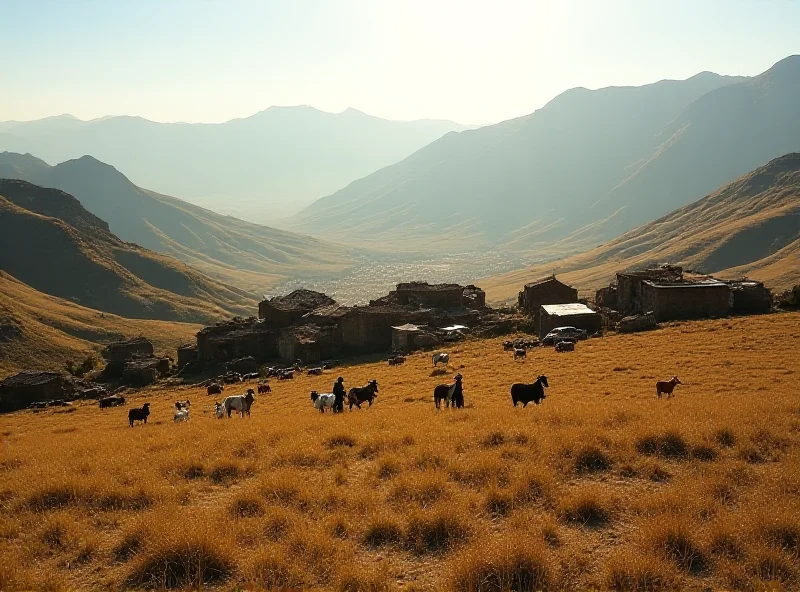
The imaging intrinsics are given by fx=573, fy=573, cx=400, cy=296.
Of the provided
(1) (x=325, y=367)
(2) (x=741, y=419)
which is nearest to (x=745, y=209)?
(1) (x=325, y=367)

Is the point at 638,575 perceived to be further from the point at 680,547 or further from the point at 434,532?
the point at 434,532

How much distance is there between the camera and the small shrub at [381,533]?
31.8 ft

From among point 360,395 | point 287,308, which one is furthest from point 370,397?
point 287,308

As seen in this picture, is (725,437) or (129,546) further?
(725,437)

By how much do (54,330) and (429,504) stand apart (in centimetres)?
10296

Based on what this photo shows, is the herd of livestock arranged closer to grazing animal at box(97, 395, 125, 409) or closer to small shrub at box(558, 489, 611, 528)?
small shrub at box(558, 489, 611, 528)

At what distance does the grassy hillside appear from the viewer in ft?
276

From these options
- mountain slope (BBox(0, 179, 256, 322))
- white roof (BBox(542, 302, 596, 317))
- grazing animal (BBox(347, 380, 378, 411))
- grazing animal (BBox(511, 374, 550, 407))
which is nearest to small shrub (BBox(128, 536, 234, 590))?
grazing animal (BBox(511, 374, 550, 407))

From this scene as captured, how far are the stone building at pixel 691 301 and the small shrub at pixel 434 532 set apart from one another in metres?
45.2

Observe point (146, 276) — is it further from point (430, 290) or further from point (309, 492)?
point (309, 492)

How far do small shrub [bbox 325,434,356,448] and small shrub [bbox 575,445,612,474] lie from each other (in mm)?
5772

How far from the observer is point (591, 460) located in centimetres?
1251

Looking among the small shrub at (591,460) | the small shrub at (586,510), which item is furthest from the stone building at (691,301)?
the small shrub at (586,510)

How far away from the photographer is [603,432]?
13.9 meters
